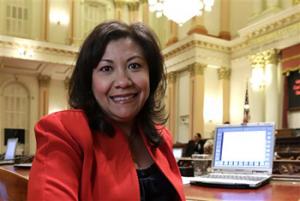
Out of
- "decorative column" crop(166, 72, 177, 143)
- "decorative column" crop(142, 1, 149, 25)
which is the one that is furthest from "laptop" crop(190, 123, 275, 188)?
"decorative column" crop(142, 1, 149, 25)

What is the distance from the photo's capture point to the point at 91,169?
3.69 feet

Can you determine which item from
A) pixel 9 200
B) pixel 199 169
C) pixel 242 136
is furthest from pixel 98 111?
pixel 199 169

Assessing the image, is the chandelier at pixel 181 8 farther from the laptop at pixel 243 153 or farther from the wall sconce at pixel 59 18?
the wall sconce at pixel 59 18

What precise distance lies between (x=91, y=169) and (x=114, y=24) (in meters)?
0.46

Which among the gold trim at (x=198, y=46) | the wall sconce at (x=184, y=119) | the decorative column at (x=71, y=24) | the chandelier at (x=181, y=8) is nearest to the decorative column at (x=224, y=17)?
the gold trim at (x=198, y=46)

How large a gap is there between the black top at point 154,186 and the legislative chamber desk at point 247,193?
15.5 inches

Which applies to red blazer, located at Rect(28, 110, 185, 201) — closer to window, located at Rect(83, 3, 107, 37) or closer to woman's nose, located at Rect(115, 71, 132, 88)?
woman's nose, located at Rect(115, 71, 132, 88)

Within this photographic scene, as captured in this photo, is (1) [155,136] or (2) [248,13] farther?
(2) [248,13]

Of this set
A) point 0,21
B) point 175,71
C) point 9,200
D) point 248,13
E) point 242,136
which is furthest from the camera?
point 0,21

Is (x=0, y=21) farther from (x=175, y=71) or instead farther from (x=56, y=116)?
(x=56, y=116)

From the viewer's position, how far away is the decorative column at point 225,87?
12.3 meters

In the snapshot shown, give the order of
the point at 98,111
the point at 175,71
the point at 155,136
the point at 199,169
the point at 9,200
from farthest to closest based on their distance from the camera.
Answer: the point at 175,71 → the point at 199,169 → the point at 155,136 → the point at 98,111 → the point at 9,200

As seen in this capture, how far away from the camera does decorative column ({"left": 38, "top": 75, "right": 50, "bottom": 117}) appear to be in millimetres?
14844

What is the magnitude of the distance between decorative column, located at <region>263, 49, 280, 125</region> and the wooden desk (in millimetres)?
8579
